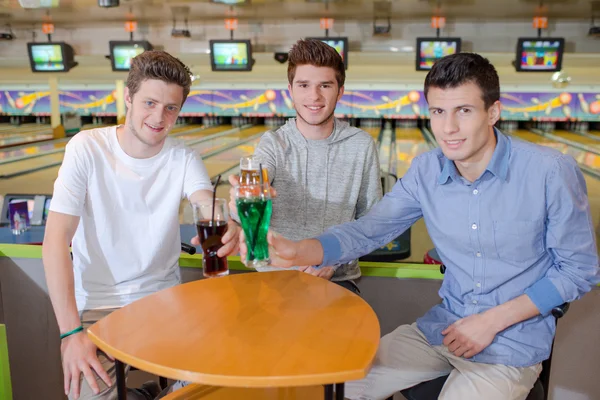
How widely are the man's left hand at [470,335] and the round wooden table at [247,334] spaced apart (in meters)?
0.30

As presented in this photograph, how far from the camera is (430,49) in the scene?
7570mm

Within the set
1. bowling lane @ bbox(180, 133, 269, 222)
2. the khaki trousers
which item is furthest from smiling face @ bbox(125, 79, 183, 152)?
bowling lane @ bbox(180, 133, 269, 222)

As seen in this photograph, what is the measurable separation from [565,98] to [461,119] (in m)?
10.2

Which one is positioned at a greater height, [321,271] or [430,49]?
[430,49]

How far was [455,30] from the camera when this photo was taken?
25.6 feet

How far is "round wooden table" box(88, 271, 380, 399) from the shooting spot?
103 centimetres

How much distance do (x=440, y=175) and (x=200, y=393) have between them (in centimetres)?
89

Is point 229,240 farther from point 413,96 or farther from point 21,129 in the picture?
point 21,129

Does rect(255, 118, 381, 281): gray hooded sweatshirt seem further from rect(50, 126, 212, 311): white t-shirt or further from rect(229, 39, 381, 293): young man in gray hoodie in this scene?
rect(50, 126, 212, 311): white t-shirt

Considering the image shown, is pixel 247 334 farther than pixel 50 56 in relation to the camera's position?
No

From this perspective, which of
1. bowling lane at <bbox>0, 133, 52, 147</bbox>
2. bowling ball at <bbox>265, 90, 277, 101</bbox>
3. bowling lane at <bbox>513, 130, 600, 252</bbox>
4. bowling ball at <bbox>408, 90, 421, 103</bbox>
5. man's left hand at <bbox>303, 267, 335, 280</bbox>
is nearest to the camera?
man's left hand at <bbox>303, 267, 335, 280</bbox>

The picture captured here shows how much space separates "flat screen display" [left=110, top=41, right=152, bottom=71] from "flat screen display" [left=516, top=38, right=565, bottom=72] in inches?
212

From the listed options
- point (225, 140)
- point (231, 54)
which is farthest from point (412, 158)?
point (225, 140)

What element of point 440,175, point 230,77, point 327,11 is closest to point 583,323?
point 440,175
